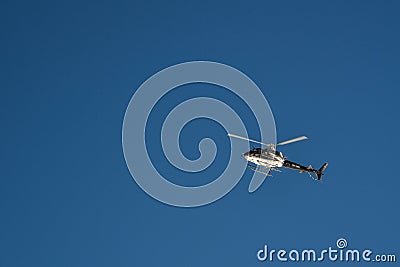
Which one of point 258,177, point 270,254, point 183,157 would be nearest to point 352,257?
point 270,254

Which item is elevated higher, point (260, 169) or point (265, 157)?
point (265, 157)

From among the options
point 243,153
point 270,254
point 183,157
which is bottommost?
point 270,254

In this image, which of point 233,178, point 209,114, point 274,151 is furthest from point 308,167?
point 209,114

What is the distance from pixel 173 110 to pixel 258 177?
1154cm

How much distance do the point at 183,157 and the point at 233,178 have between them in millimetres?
5353

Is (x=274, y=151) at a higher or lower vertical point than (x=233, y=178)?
higher

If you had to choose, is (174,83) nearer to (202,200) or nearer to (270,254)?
(202,200)

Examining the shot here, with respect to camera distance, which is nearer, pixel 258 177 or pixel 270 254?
pixel 270 254

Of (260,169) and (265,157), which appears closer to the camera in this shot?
(265,157)

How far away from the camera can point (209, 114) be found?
5978cm

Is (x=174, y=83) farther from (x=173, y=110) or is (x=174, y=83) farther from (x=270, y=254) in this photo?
(x=270, y=254)

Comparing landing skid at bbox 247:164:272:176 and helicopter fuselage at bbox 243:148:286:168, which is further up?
helicopter fuselage at bbox 243:148:286:168

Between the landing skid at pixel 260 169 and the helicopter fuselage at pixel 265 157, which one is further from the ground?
the helicopter fuselage at pixel 265 157

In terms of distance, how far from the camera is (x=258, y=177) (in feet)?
216
